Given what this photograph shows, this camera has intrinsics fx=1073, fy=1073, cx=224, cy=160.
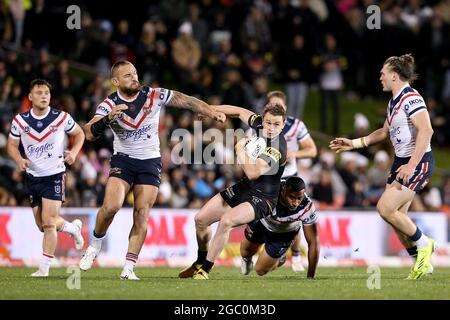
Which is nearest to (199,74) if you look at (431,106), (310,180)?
(310,180)

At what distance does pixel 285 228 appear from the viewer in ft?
49.1

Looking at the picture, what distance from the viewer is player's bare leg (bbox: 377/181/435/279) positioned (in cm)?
1387

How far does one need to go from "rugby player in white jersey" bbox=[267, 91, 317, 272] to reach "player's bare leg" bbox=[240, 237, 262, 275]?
1.21 m

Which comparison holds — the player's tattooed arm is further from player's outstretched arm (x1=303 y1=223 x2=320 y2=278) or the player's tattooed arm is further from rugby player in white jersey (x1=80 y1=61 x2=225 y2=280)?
player's outstretched arm (x1=303 y1=223 x2=320 y2=278)

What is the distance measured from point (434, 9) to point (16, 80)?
A: 1266cm

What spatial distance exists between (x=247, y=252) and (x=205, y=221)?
1.66m

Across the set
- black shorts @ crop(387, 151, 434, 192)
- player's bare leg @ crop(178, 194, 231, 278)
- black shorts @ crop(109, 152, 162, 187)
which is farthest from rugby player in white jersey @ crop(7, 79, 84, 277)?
black shorts @ crop(387, 151, 434, 192)

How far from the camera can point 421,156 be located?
1362cm

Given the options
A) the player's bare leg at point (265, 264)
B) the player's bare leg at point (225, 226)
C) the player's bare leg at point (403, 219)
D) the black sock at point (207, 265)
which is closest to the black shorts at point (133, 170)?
the player's bare leg at point (225, 226)

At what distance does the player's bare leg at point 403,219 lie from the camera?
45.5ft

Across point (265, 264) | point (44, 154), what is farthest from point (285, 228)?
point (44, 154)

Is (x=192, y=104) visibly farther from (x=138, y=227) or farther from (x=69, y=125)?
(x=69, y=125)

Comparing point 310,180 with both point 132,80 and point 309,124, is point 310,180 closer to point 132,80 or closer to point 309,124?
point 309,124
